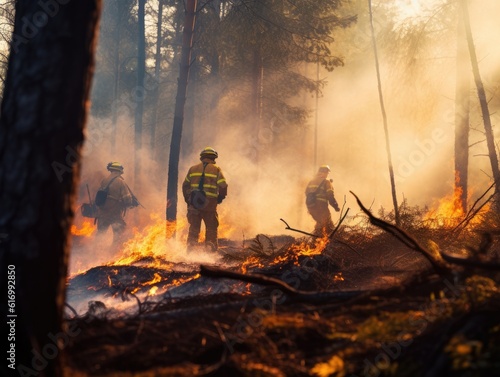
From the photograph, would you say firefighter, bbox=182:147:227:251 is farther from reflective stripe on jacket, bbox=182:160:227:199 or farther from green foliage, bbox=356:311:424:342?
green foliage, bbox=356:311:424:342

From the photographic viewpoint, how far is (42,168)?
233cm

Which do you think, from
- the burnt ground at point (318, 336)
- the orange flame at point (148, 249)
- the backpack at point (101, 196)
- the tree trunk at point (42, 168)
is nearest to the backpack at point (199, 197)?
the orange flame at point (148, 249)

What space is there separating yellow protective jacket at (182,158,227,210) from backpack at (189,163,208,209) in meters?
0.05

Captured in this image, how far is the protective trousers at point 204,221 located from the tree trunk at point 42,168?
8.29 m

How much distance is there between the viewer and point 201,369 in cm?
245

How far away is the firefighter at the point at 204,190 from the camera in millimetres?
10508

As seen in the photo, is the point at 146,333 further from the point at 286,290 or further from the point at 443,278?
the point at 443,278

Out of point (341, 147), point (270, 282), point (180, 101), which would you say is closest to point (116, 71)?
point (341, 147)

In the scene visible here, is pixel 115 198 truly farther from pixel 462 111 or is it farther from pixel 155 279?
pixel 462 111

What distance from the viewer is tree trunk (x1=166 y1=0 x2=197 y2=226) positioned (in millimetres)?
12414

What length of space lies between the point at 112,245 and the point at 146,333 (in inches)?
405

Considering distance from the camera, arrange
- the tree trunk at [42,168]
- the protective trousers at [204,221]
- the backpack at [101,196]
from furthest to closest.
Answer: the backpack at [101,196] < the protective trousers at [204,221] < the tree trunk at [42,168]

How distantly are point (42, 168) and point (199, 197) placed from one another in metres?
8.21

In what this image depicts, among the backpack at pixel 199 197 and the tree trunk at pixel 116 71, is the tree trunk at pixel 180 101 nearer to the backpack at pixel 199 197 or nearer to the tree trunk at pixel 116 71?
the backpack at pixel 199 197
